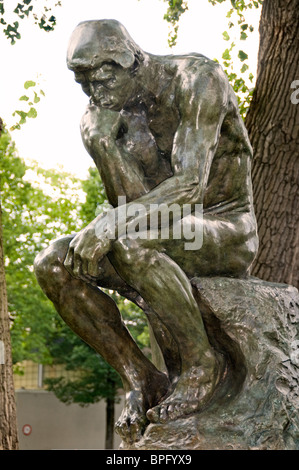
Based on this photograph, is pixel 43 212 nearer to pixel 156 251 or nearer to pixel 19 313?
pixel 19 313

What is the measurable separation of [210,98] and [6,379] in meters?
3.81

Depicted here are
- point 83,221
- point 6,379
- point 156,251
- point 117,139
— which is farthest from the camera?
point 83,221

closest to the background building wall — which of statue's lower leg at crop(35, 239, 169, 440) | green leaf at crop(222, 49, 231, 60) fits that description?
green leaf at crop(222, 49, 231, 60)

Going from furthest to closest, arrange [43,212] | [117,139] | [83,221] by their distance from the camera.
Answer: [43,212]
[83,221]
[117,139]

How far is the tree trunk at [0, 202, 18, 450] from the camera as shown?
662 centimetres

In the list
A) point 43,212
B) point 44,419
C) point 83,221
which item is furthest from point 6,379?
point 44,419

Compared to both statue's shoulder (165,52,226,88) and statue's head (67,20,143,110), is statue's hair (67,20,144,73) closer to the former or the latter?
statue's head (67,20,143,110)

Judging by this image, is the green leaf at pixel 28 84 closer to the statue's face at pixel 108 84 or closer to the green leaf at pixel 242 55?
the green leaf at pixel 242 55

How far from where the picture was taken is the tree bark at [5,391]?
261 inches

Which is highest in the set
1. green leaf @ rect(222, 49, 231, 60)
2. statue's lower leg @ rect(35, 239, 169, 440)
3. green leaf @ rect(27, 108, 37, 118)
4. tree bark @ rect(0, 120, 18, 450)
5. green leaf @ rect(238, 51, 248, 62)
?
green leaf @ rect(222, 49, 231, 60)

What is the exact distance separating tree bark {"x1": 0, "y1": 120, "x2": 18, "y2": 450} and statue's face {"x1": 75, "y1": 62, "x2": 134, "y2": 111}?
312cm

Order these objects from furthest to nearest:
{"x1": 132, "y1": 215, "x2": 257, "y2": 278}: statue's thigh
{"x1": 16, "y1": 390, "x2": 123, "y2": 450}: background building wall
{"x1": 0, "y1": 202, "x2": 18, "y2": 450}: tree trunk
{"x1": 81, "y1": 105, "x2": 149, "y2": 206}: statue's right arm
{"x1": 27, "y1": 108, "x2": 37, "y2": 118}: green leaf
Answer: {"x1": 16, "y1": 390, "x2": 123, "y2": 450}: background building wall
{"x1": 27, "y1": 108, "x2": 37, "y2": 118}: green leaf
{"x1": 0, "y1": 202, "x2": 18, "y2": 450}: tree trunk
{"x1": 81, "y1": 105, "x2": 149, "y2": 206}: statue's right arm
{"x1": 132, "y1": 215, "x2": 257, "y2": 278}: statue's thigh

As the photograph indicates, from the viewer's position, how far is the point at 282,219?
7.20m

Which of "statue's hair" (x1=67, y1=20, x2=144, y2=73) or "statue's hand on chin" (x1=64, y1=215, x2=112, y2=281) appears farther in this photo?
"statue's hair" (x1=67, y1=20, x2=144, y2=73)
